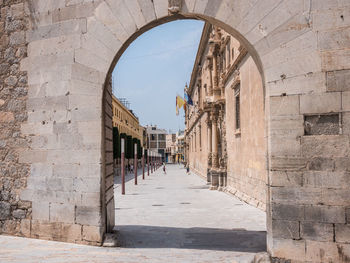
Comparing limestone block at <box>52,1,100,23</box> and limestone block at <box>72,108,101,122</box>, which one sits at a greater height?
limestone block at <box>52,1,100,23</box>

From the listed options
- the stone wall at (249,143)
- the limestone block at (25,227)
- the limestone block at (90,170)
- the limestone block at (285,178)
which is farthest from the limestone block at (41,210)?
the stone wall at (249,143)

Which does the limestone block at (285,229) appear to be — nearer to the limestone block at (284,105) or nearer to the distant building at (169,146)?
the limestone block at (284,105)

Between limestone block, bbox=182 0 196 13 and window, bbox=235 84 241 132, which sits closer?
limestone block, bbox=182 0 196 13

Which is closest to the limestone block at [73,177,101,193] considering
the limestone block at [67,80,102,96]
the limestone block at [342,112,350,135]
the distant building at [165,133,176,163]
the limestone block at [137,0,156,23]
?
the limestone block at [67,80,102,96]

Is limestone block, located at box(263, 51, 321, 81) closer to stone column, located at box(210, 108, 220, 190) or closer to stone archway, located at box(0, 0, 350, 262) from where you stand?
stone archway, located at box(0, 0, 350, 262)

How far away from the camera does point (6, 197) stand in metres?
6.55

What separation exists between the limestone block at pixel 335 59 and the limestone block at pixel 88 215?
13.4ft

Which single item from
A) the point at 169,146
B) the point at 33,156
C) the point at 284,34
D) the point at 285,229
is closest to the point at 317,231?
the point at 285,229

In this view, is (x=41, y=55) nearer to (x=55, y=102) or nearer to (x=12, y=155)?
(x=55, y=102)

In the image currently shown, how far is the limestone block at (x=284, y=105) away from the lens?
4.75 m

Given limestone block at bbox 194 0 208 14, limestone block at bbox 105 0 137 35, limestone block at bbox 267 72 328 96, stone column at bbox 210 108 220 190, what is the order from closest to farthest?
limestone block at bbox 267 72 328 96 → limestone block at bbox 194 0 208 14 → limestone block at bbox 105 0 137 35 → stone column at bbox 210 108 220 190

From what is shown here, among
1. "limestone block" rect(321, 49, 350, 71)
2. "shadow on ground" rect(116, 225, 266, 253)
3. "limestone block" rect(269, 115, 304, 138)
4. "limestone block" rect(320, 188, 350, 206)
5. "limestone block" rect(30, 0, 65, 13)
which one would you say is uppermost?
"limestone block" rect(30, 0, 65, 13)

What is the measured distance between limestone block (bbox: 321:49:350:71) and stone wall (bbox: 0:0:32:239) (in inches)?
204

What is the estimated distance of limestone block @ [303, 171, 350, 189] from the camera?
4.52 m
